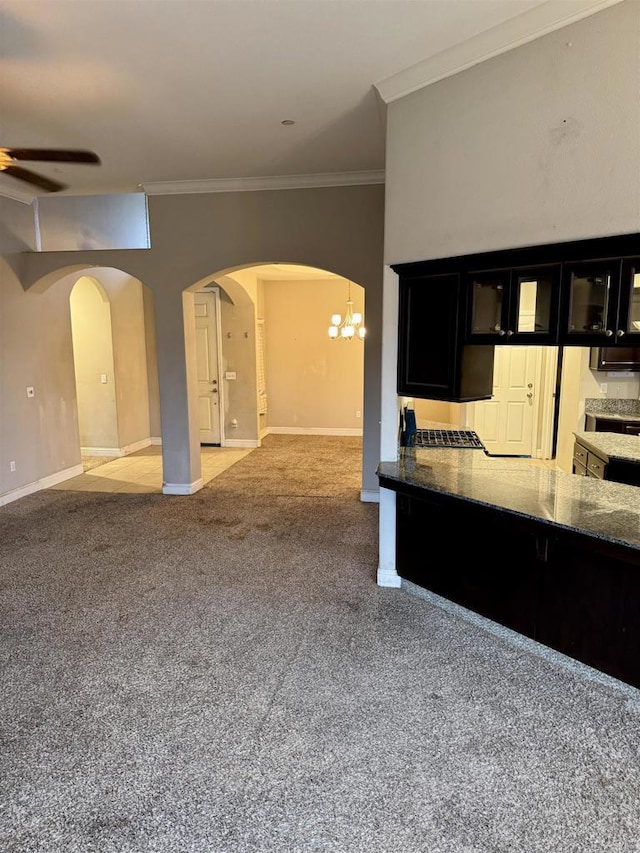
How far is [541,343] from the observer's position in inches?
103

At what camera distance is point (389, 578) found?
3588 millimetres

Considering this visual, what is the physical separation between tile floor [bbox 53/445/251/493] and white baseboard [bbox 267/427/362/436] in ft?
4.58

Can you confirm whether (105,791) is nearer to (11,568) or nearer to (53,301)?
(11,568)

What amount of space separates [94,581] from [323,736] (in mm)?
2239

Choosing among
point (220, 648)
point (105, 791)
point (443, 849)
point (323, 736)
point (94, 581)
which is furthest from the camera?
point (94, 581)

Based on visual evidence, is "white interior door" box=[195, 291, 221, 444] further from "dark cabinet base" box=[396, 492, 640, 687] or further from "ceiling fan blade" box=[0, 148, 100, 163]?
"dark cabinet base" box=[396, 492, 640, 687]

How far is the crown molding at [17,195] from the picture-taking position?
5332 mm

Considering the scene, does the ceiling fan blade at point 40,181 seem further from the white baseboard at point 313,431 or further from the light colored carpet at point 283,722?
the white baseboard at point 313,431

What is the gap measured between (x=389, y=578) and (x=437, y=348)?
1.61 metres

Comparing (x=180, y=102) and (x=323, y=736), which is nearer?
(x=323, y=736)

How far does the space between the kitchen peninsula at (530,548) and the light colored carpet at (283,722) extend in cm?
22

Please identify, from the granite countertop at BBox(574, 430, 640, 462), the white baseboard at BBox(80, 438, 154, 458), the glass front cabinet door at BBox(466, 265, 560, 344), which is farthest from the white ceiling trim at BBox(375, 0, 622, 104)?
the white baseboard at BBox(80, 438, 154, 458)

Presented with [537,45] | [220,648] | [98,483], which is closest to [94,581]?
[220,648]

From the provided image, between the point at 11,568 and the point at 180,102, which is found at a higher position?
the point at 180,102
